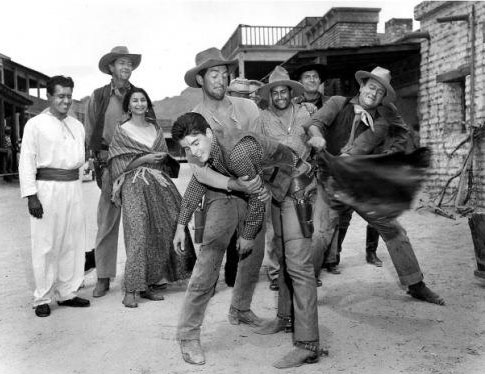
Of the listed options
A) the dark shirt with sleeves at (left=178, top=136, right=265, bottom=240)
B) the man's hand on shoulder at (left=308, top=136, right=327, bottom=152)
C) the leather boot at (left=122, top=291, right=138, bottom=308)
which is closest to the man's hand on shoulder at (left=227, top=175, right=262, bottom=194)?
the dark shirt with sleeves at (left=178, top=136, right=265, bottom=240)

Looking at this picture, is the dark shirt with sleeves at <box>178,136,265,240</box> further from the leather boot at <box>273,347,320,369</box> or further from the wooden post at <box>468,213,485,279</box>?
the wooden post at <box>468,213,485,279</box>

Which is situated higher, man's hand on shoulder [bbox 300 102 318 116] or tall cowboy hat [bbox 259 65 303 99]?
tall cowboy hat [bbox 259 65 303 99]

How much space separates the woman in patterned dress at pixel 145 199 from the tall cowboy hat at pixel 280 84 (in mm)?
1118

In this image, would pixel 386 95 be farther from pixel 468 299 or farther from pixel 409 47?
pixel 409 47

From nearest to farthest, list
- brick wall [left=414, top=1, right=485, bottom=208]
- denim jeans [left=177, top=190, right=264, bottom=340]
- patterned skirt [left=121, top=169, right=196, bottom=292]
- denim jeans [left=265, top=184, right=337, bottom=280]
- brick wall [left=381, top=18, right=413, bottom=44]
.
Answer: denim jeans [left=177, top=190, right=264, bottom=340], denim jeans [left=265, top=184, right=337, bottom=280], patterned skirt [left=121, top=169, right=196, bottom=292], brick wall [left=414, top=1, right=485, bottom=208], brick wall [left=381, top=18, right=413, bottom=44]

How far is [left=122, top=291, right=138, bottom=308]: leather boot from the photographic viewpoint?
172 inches

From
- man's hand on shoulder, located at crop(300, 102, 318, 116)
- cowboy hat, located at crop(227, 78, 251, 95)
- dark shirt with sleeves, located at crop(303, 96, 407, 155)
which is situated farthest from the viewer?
cowboy hat, located at crop(227, 78, 251, 95)

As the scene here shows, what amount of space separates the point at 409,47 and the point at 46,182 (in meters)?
9.07

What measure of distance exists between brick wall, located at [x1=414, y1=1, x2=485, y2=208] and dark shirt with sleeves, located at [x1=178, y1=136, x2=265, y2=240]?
693cm

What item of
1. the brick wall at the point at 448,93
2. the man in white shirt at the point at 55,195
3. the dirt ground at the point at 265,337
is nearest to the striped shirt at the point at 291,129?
the dirt ground at the point at 265,337

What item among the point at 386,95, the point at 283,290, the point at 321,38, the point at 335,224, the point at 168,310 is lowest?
the point at 168,310

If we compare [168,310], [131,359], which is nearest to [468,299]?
[168,310]

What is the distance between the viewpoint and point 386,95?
4.34 m

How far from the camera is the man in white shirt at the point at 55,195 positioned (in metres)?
4.29
